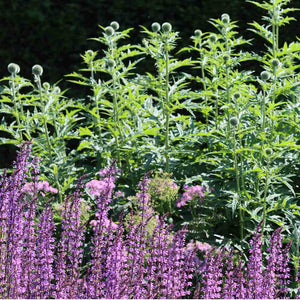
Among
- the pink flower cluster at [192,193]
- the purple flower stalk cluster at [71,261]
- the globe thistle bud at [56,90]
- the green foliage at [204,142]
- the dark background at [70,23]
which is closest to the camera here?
the purple flower stalk cluster at [71,261]

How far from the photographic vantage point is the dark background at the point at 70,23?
7719mm

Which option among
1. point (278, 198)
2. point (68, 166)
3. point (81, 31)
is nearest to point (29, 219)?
point (68, 166)

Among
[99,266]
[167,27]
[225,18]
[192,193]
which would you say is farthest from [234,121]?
[99,266]

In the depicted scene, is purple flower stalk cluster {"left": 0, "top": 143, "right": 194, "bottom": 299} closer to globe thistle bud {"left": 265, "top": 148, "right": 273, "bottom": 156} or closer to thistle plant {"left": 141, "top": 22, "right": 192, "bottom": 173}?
globe thistle bud {"left": 265, "top": 148, "right": 273, "bottom": 156}

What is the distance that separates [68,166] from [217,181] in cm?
133

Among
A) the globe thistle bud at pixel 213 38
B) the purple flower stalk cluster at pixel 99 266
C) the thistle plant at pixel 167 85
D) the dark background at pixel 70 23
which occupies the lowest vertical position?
the purple flower stalk cluster at pixel 99 266

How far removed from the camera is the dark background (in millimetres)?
7719

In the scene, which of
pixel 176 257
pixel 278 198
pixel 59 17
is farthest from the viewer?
pixel 59 17

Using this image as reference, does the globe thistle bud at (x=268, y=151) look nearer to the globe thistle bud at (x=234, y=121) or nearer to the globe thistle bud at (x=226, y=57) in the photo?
the globe thistle bud at (x=234, y=121)

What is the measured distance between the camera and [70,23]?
7887 mm

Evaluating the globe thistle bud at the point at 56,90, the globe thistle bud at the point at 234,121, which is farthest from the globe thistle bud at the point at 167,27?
the globe thistle bud at the point at 56,90

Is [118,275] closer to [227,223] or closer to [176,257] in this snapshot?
[176,257]

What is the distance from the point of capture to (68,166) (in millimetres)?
5379

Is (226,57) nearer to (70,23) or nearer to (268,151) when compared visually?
(268,151)
